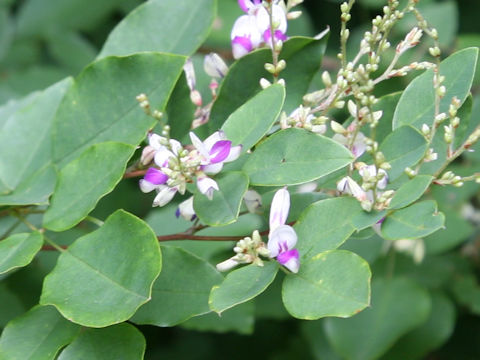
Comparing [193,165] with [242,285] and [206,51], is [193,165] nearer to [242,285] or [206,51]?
[242,285]

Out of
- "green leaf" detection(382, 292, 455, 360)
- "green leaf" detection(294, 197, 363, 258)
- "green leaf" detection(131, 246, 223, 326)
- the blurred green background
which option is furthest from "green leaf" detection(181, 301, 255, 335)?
"green leaf" detection(382, 292, 455, 360)

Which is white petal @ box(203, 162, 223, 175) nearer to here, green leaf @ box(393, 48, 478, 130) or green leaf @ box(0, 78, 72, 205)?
green leaf @ box(393, 48, 478, 130)

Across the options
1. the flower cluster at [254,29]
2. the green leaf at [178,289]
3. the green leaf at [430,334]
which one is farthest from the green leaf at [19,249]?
the green leaf at [430,334]

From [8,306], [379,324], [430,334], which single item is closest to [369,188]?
[8,306]

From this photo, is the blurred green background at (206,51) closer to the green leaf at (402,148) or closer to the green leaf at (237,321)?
the green leaf at (237,321)

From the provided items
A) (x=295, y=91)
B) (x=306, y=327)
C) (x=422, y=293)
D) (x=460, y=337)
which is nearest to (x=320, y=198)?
(x=295, y=91)

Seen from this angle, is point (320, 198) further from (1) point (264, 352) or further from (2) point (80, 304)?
(1) point (264, 352)
